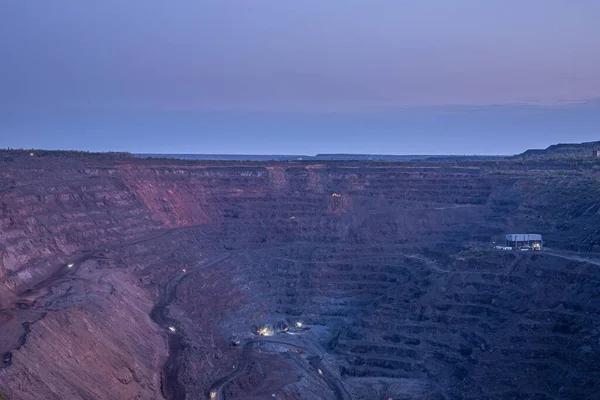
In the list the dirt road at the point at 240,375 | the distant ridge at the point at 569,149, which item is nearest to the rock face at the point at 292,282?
the dirt road at the point at 240,375

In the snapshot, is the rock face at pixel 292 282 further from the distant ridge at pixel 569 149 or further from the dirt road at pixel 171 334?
the distant ridge at pixel 569 149

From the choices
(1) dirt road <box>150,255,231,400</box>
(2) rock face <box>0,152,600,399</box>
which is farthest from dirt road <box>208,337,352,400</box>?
(1) dirt road <box>150,255,231,400</box>

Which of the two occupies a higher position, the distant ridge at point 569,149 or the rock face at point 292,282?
the distant ridge at point 569,149

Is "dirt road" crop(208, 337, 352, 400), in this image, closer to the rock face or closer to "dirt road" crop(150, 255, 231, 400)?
the rock face

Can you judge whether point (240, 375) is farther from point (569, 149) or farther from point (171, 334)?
point (569, 149)

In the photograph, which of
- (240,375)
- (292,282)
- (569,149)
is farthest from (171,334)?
(569,149)

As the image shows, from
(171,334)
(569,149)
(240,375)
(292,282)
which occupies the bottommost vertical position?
(240,375)

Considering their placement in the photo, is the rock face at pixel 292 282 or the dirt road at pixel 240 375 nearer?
the rock face at pixel 292 282

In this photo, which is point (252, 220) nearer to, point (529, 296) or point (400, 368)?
point (400, 368)

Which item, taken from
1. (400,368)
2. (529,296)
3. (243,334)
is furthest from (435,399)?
(243,334)
